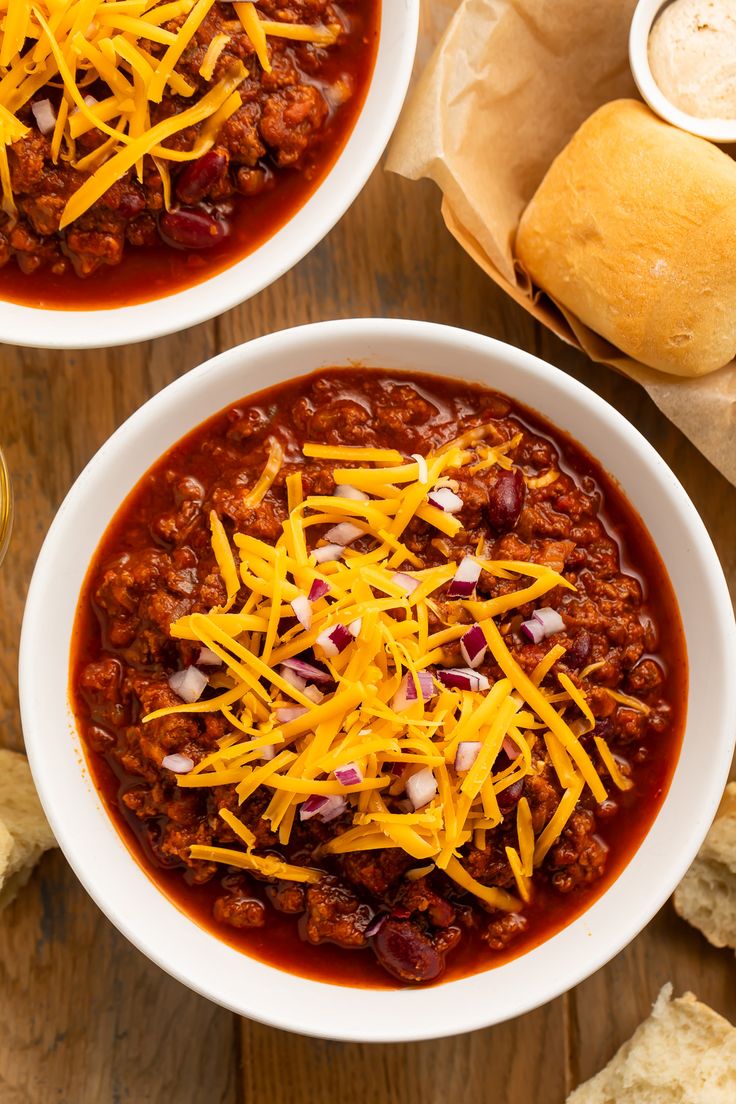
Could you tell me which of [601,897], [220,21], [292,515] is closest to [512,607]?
[292,515]

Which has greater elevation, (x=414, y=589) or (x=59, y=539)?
(x=414, y=589)

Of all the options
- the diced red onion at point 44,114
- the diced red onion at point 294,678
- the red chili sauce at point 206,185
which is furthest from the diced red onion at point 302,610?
the diced red onion at point 44,114

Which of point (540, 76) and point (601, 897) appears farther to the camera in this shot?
point (540, 76)

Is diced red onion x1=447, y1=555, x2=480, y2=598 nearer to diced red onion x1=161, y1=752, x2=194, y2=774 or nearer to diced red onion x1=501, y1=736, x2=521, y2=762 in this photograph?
diced red onion x1=501, y1=736, x2=521, y2=762

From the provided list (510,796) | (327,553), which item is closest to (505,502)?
(327,553)

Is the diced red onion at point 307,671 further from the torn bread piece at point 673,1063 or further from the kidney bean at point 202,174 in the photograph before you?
the torn bread piece at point 673,1063

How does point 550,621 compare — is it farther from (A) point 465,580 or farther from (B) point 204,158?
(B) point 204,158

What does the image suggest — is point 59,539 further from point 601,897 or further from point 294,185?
point 601,897
